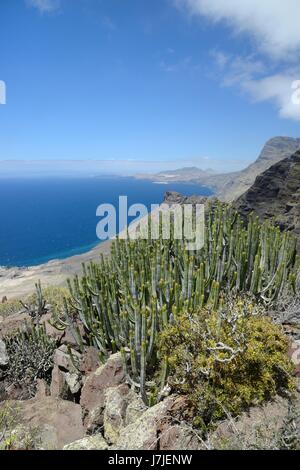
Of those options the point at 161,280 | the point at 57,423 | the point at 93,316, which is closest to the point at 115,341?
the point at 93,316

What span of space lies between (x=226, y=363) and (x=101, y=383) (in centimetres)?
241

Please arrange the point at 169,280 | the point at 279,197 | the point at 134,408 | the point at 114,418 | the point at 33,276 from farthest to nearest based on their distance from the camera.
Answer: the point at 33,276 < the point at 279,197 < the point at 169,280 < the point at 134,408 < the point at 114,418

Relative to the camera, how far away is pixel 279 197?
25.8 metres

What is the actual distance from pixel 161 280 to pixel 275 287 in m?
2.75

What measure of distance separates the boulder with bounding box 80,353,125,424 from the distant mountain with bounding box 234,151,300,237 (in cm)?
1394

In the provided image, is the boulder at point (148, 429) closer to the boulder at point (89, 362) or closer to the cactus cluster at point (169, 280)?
the cactus cluster at point (169, 280)

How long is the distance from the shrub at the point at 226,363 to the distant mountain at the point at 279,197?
1354 cm

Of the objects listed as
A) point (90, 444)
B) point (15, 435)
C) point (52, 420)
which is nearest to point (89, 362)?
point (52, 420)

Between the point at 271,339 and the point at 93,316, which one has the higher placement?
the point at 271,339

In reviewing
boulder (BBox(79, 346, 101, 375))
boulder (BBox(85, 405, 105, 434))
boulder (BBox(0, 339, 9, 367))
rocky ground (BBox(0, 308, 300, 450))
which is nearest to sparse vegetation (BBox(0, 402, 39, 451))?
rocky ground (BBox(0, 308, 300, 450))

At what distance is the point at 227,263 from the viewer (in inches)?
322

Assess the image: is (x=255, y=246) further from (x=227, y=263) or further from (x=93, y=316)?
(x=93, y=316)

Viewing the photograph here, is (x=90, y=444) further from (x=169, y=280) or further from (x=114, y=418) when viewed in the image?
(x=169, y=280)

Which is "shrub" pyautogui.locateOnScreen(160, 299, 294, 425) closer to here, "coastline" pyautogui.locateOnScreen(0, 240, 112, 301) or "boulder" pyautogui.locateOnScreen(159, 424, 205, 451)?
"boulder" pyautogui.locateOnScreen(159, 424, 205, 451)
